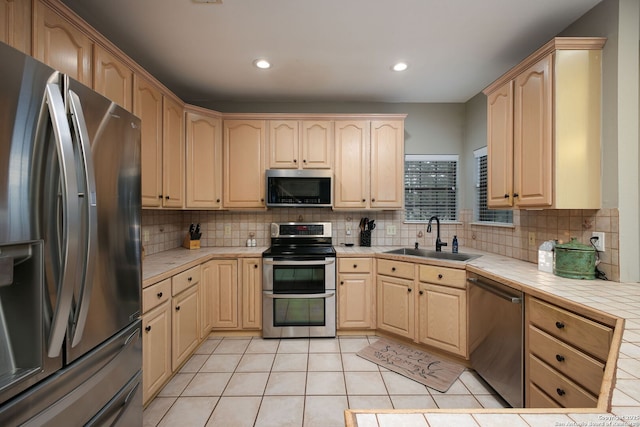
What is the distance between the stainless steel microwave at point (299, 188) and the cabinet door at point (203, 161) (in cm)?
58

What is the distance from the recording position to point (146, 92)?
213 centimetres

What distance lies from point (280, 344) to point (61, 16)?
2.78 metres

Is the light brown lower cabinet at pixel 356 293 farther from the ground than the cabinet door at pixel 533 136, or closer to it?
closer to it

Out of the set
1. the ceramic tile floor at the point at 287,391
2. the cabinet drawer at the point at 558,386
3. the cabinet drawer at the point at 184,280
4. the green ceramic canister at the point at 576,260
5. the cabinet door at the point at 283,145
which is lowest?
the ceramic tile floor at the point at 287,391

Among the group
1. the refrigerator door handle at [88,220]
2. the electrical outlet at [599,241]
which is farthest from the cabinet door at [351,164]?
the refrigerator door handle at [88,220]

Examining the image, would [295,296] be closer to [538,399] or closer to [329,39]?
[538,399]

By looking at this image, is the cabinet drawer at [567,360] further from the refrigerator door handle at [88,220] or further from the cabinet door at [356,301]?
the refrigerator door handle at [88,220]

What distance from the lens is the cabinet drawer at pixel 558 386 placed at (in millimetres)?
1188

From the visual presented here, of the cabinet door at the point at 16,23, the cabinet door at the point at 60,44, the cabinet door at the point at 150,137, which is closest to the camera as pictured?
the cabinet door at the point at 16,23

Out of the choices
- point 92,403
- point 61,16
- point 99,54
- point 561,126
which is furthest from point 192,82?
point 561,126

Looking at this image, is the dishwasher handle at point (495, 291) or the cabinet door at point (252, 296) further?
→ the cabinet door at point (252, 296)

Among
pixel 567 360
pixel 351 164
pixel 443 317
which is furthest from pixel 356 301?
pixel 567 360

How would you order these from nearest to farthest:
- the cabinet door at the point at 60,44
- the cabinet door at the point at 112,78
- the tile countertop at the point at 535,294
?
the tile countertop at the point at 535,294
the cabinet door at the point at 60,44
the cabinet door at the point at 112,78

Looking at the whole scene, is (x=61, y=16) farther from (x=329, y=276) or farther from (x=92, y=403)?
(x=329, y=276)
